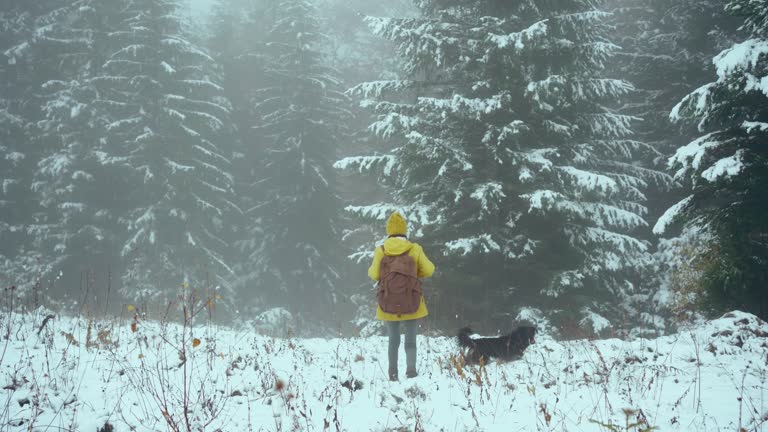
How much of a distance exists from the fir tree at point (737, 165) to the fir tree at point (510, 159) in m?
2.42

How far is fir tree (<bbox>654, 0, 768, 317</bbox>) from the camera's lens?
639cm

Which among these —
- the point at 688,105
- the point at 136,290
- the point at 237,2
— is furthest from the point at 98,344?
the point at 237,2

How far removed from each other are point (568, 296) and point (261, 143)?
60.9 feet

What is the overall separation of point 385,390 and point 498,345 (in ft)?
6.47

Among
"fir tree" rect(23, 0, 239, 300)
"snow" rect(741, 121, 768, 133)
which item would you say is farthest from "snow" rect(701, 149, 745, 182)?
"fir tree" rect(23, 0, 239, 300)

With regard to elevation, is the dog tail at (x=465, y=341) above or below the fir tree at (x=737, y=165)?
below

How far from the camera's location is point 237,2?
104 feet

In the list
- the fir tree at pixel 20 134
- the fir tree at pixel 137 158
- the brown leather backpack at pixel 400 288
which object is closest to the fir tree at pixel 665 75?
the brown leather backpack at pixel 400 288

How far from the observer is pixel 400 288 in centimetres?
505

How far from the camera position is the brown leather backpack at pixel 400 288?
5.05m

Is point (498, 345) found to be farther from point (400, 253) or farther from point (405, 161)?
point (405, 161)

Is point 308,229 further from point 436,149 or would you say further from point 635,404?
point 635,404

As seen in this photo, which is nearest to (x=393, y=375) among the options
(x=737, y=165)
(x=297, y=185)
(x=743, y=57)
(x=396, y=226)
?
(x=396, y=226)

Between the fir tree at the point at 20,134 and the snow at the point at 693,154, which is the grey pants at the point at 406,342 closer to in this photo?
the snow at the point at 693,154
